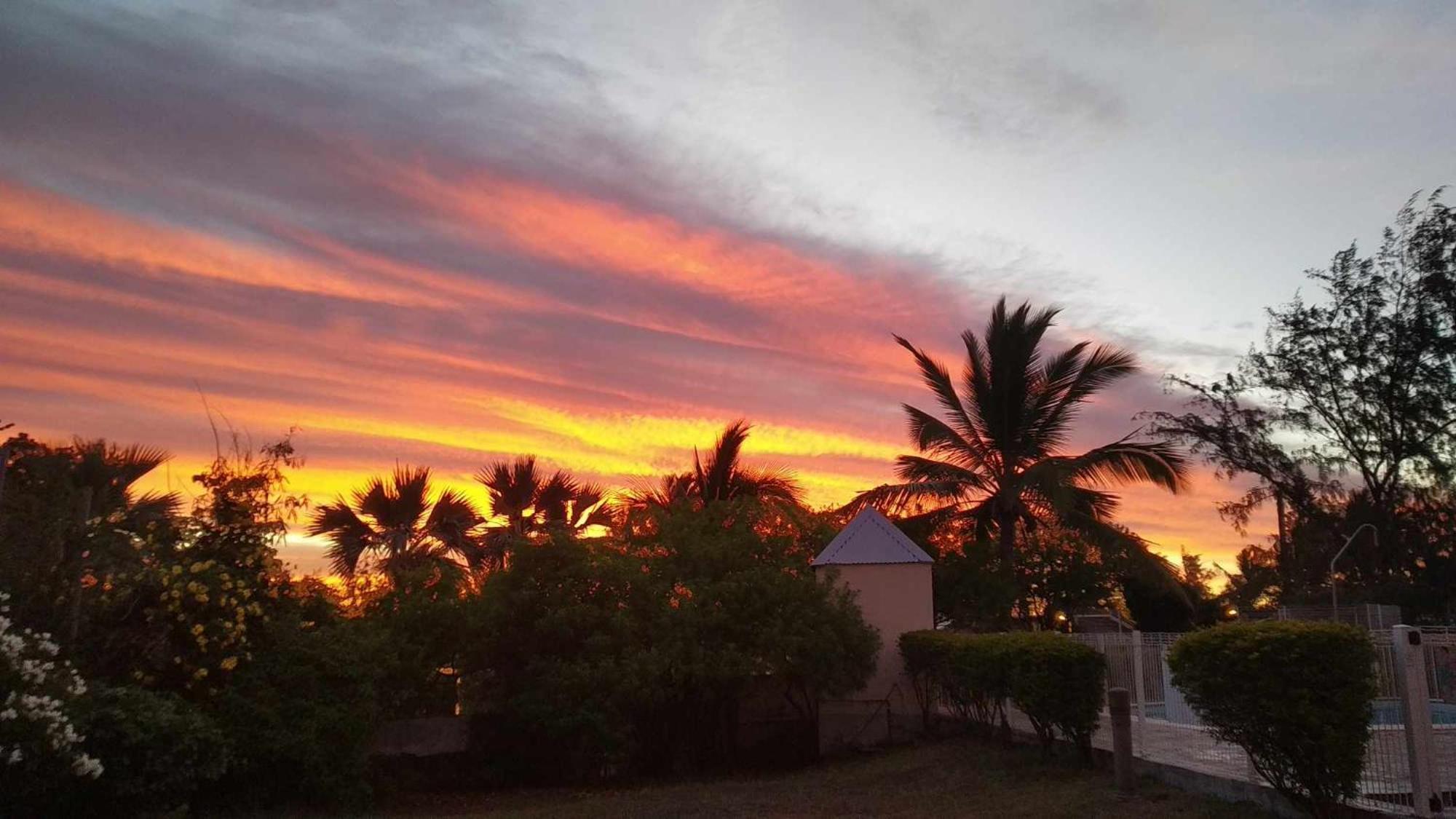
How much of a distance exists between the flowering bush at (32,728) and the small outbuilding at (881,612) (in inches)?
454

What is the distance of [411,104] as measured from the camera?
13.7 meters

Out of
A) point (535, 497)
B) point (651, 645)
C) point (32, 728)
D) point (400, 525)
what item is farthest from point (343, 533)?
point (32, 728)

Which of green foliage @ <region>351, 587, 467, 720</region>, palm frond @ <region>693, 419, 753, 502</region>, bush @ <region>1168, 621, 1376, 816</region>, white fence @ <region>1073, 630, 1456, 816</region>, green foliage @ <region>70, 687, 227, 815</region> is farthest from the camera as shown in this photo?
palm frond @ <region>693, 419, 753, 502</region>

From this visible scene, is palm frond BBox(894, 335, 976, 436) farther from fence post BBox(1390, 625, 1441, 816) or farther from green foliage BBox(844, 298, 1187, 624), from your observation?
fence post BBox(1390, 625, 1441, 816)

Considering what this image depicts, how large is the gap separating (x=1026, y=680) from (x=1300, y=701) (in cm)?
483

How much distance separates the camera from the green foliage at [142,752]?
928cm

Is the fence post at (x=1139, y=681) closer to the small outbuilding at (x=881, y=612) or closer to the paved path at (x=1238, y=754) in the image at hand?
the paved path at (x=1238, y=754)

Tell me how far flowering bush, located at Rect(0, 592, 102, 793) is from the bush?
30.8ft

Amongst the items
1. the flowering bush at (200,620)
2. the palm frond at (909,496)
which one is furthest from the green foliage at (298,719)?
the palm frond at (909,496)

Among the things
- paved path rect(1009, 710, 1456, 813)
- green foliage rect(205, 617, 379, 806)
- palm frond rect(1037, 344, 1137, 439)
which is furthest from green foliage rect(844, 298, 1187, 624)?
green foliage rect(205, 617, 379, 806)

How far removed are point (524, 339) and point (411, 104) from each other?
539cm

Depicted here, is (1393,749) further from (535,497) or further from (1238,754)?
(535,497)

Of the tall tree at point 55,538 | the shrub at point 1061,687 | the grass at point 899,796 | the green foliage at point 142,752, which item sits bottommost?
the grass at point 899,796

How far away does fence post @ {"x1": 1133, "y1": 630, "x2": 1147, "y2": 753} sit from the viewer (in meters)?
12.9
